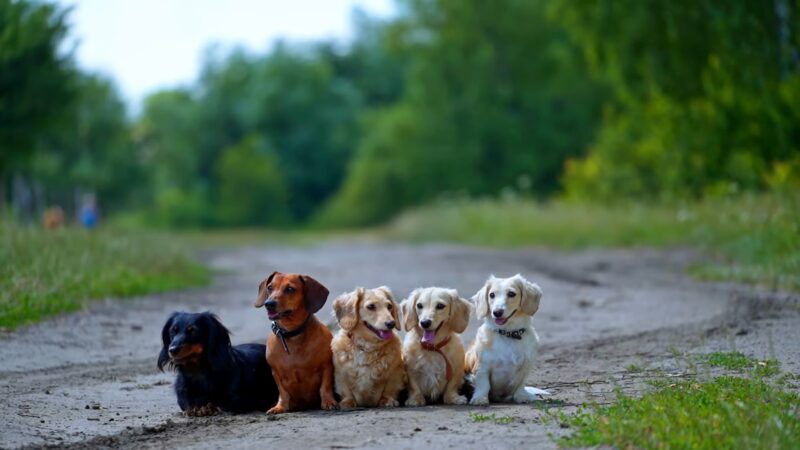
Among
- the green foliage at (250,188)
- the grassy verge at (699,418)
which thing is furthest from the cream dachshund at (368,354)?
the green foliage at (250,188)

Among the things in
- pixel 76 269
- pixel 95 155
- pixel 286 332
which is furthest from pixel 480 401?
pixel 95 155

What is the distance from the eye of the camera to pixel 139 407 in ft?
31.1

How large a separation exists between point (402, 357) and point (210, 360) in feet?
4.84

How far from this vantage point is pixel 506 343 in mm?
8859

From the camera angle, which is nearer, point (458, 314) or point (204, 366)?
point (458, 314)

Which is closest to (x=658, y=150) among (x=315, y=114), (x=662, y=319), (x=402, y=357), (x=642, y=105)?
(x=642, y=105)

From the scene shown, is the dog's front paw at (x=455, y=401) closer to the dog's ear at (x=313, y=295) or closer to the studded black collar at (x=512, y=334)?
the studded black collar at (x=512, y=334)

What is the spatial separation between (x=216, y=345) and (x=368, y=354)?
46.1 inches

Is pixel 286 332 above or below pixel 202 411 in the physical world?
above

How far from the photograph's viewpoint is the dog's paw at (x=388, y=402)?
8898mm

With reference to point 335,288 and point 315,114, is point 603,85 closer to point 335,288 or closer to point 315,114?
point 315,114

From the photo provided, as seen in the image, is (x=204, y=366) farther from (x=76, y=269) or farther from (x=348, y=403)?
(x=76, y=269)

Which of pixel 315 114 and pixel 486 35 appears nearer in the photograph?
pixel 486 35

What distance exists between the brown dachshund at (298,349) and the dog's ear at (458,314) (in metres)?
0.97
